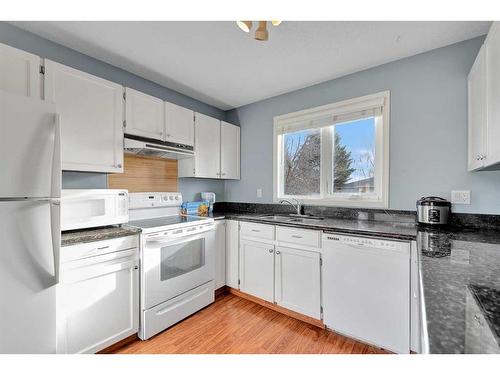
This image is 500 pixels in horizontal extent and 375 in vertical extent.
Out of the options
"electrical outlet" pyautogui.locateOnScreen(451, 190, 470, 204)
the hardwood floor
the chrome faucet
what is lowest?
the hardwood floor

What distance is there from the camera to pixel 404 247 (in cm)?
157

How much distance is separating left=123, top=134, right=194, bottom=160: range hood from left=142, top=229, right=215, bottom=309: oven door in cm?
84

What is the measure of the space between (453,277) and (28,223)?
1.89 meters

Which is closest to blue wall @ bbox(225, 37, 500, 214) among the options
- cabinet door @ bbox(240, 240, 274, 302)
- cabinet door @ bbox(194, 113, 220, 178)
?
cabinet door @ bbox(240, 240, 274, 302)

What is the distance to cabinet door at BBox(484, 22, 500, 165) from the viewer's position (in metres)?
1.18

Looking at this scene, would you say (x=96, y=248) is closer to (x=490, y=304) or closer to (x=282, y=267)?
(x=282, y=267)

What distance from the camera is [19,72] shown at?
1.46m

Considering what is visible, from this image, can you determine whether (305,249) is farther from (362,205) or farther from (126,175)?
(126,175)

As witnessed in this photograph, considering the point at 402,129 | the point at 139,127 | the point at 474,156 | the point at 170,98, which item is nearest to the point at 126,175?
the point at 139,127

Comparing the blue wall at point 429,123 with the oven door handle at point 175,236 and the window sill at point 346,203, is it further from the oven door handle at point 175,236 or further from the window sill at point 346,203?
the oven door handle at point 175,236

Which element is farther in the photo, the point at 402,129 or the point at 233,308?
the point at 233,308

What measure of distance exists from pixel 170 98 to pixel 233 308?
8.08ft

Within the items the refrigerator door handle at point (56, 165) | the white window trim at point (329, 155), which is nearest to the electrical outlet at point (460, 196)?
the white window trim at point (329, 155)

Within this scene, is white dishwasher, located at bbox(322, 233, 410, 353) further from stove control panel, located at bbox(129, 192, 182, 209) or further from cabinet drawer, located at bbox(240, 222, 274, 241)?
stove control panel, located at bbox(129, 192, 182, 209)
